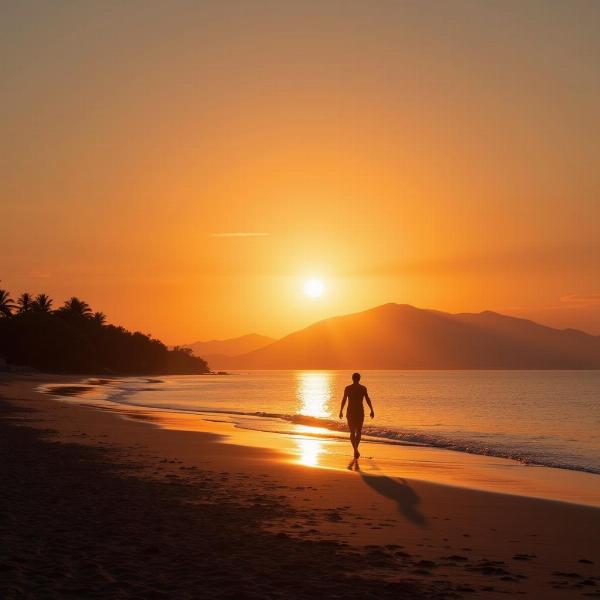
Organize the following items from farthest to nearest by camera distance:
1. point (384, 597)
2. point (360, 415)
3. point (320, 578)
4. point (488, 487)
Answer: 1. point (360, 415)
2. point (488, 487)
3. point (320, 578)
4. point (384, 597)

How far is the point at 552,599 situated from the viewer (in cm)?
746

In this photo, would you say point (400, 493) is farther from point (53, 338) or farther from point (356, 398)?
point (53, 338)

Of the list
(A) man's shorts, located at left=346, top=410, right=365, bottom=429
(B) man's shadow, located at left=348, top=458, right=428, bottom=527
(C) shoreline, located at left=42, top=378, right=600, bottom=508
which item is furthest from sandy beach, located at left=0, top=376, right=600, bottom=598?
(A) man's shorts, located at left=346, top=410, right=365, bottom=429

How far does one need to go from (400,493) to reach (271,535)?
517cm

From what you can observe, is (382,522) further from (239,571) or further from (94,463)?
(94,463)

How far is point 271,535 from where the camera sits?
32.6 feet

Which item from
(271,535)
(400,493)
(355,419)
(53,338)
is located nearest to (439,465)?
(355,419)

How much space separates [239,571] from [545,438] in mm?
31804

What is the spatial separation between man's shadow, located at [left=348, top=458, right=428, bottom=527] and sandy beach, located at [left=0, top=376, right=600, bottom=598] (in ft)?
0.12

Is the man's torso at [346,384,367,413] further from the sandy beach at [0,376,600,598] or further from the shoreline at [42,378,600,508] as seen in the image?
the sandy beach at [0,376,600,598]

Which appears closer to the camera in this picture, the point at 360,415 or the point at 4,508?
the point at 4,508

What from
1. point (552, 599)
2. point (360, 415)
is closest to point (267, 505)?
point (552, 599)

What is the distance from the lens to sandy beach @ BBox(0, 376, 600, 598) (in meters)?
7.59

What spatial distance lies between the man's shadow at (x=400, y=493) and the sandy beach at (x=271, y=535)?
0.12 ft
